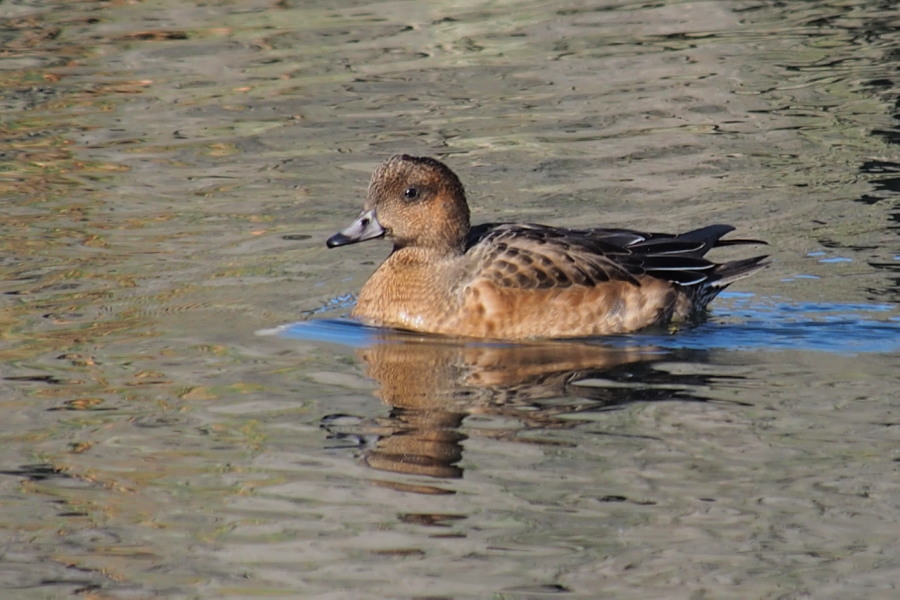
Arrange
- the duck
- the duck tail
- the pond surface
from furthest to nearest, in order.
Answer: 1. the duck tail
2. the duck
3. the pond surface

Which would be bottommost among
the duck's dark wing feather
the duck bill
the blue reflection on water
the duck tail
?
the blue reflection on water

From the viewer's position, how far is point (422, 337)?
8430 mm

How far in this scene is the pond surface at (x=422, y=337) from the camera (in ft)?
18.5

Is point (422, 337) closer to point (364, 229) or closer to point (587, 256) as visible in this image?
point (364, 229)

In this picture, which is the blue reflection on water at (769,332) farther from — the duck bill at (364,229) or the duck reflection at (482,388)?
the duck bill at (364,229)

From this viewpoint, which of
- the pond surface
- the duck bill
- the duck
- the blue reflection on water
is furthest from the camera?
the duck bill

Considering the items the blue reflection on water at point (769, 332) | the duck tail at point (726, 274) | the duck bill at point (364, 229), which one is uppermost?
the duck bill at point (364, 229)

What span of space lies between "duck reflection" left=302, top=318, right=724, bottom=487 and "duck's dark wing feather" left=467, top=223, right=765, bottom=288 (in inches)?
16.7

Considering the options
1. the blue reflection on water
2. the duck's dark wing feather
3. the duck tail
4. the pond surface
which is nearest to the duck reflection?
the pond surface

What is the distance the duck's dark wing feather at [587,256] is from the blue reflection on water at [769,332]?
338mm

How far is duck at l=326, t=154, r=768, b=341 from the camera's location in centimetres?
843

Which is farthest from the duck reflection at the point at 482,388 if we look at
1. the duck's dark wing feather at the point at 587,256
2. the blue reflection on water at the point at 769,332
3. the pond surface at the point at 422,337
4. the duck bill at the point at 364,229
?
the duck bill at the point at 364,229

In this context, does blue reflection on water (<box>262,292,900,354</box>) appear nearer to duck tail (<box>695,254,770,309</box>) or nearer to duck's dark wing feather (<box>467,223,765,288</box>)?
duck tail (<box>695,254,770,309</box>)

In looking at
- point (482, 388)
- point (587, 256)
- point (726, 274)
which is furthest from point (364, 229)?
point (726, 274)
